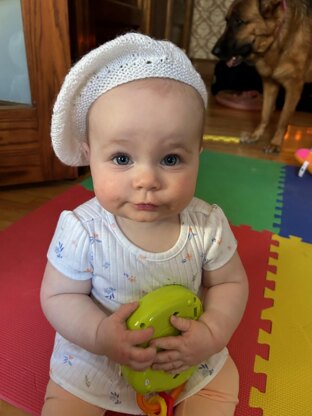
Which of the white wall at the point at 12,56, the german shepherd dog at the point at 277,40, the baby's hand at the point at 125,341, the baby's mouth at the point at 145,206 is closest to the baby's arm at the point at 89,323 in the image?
the baby's hand at the point at 125,341

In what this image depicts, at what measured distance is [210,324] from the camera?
57 cm

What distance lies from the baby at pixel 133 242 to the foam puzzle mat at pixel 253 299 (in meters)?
0.10

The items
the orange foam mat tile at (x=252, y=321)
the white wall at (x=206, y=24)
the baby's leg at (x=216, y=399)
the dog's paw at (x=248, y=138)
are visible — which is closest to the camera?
the baby's leg at (x=216, y=399)

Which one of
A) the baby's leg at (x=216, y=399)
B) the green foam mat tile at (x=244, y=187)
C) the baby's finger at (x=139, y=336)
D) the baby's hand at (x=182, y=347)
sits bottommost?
the green foam mat tile at (x=244, y=187)

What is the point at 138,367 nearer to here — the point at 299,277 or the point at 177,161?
the point at 177,161

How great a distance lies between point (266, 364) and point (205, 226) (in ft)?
1.10

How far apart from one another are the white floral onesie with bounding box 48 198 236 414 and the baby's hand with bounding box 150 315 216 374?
8cm

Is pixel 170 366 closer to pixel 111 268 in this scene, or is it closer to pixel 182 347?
pixel 182 347

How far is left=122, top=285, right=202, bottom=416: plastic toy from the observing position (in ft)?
1.69

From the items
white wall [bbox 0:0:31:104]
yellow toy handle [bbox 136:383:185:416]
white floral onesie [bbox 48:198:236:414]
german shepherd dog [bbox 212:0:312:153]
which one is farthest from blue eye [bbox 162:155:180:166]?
german shepherd dog [bbox 212:0:312:153]

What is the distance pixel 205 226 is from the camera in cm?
62

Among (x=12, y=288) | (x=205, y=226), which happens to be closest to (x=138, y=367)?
(x=205, y=226)

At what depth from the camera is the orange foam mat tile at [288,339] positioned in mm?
682

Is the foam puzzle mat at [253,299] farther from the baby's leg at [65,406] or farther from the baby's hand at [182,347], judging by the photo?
the baby's hand at [182,347]
